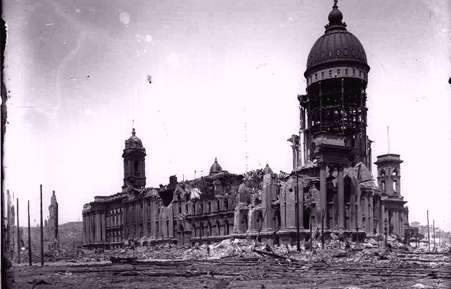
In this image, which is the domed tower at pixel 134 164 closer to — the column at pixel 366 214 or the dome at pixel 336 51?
the dome at pixel 336 51

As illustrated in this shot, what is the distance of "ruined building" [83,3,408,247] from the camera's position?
187ft

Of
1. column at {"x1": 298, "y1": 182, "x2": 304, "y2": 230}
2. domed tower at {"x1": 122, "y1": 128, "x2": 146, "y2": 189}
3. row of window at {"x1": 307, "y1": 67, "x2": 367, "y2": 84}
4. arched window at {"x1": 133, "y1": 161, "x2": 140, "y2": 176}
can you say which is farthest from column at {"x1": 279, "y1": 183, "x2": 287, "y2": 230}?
arched window at {"x1": 133, "y1": 161, "x2": 140, "y2": 176}

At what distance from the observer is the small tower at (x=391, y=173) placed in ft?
283

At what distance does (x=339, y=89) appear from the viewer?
69.6m

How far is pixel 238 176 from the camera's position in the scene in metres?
78.3

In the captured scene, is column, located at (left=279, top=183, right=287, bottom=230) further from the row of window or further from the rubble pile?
the row of window

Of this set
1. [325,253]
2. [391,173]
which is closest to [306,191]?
[325,253]

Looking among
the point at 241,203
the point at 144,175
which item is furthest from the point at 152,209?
the point at 241,203

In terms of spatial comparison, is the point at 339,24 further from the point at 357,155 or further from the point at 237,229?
the point at 237,229

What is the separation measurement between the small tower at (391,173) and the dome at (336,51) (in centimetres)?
2230

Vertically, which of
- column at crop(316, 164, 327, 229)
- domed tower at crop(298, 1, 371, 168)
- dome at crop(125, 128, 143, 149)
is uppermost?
domed tower at crop(298, 1, 371, 168)

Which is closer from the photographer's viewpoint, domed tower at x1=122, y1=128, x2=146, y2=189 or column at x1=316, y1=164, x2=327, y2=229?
column at x1=316, y1=164, x2=327, y2=229

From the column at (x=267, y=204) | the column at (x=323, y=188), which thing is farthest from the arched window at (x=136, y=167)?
the column at (x=323, y=188)

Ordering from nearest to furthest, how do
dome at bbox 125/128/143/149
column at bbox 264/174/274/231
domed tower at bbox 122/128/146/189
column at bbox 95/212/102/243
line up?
column at bbox 264/174/274/231 < domed tower at bbox 122/128/146/189 < dome at bbox 125/128/143/149 < column at bbox 95/212/102/243
